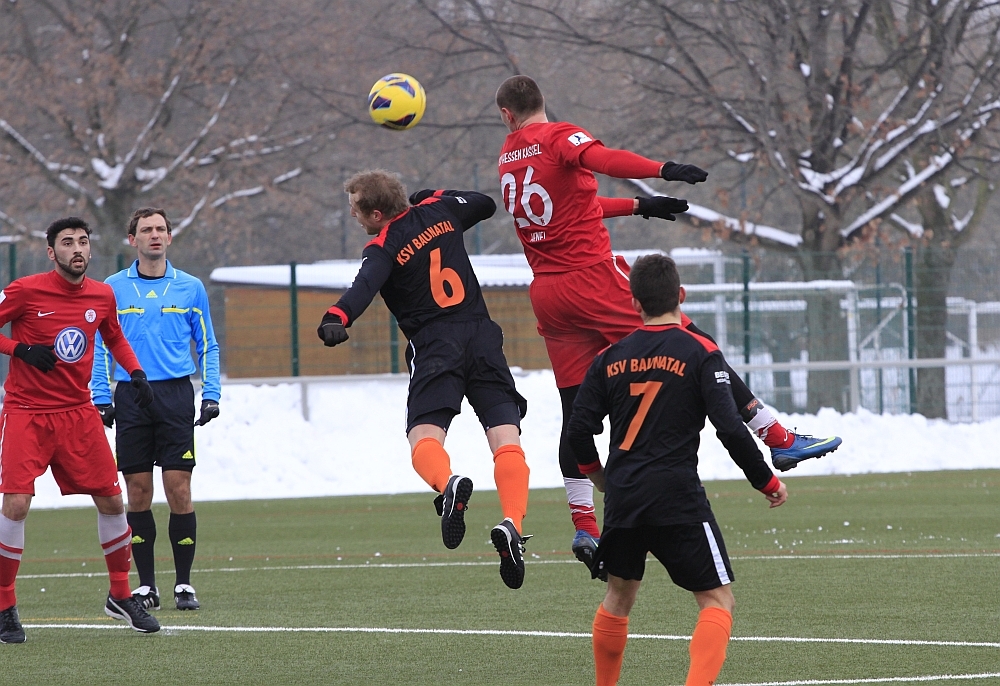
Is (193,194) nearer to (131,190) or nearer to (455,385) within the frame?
(131,190)

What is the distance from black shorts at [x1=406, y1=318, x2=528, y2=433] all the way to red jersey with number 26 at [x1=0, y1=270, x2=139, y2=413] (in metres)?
2.13

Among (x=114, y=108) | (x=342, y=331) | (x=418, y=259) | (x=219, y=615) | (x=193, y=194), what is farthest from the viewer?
(x=193, y=194)

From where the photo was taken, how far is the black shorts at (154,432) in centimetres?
946

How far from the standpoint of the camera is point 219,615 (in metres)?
9.02

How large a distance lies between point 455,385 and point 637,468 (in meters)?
1.93

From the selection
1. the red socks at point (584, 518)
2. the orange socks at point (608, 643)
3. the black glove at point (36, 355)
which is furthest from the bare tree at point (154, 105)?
the orange socks at point (608, 643)

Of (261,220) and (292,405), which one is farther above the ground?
(261,220)

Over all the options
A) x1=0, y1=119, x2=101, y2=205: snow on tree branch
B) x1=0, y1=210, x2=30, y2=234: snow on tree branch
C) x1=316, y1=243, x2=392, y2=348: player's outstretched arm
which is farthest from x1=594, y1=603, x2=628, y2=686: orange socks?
x1=0, y1=210, x2=30, y2=234: snow on tree branch

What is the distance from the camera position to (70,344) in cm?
833

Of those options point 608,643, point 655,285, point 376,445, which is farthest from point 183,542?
point 376,445

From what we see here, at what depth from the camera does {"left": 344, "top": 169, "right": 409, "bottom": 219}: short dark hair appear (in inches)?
291

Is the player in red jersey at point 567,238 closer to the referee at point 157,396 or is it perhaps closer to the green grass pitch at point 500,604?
the green grass pitch at point 500,604

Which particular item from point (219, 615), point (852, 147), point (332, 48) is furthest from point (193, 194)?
point (219, 615)

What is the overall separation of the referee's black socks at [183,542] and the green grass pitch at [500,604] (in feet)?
0.87
